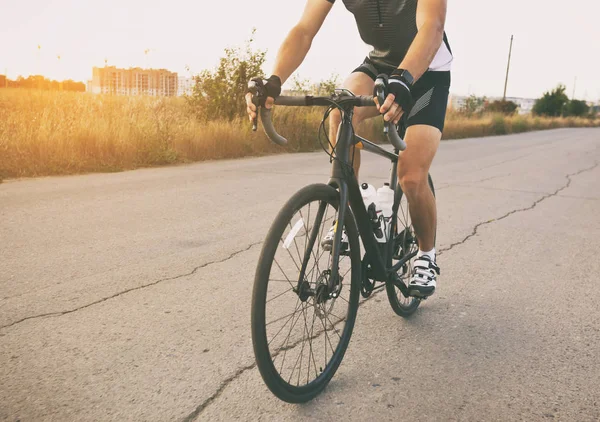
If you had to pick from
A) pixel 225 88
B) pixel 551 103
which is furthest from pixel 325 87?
pixel 551 103

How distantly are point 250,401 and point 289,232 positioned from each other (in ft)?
2.37

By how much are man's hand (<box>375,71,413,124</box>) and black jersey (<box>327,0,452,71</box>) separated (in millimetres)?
1001

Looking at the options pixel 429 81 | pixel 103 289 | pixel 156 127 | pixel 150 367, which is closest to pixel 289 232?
pixel 150 367

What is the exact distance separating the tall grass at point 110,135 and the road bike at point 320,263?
6642 mm

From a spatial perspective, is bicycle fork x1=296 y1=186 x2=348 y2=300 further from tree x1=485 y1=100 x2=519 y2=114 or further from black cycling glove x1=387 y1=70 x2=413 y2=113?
tree x1=485 y1=100 x2=519 y2=114

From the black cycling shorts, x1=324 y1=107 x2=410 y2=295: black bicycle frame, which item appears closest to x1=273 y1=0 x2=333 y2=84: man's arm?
x1=324 y1=107 x2=410 y2=295: black bicycle frame

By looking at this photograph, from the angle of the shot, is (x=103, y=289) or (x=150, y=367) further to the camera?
(x=103, y=289)

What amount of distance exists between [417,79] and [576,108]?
264 ft

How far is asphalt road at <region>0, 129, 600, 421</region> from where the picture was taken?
234 cm

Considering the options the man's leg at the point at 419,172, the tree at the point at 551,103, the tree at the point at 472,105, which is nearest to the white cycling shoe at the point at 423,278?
the man's leg at the point at 419,172

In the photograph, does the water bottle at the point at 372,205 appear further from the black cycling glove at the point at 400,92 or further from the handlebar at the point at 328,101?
the black cycling glove at the point at 400,92

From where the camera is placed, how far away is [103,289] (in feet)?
12.0

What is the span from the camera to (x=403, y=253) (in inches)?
131

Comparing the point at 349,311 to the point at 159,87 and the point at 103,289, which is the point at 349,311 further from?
the point at 159,87
